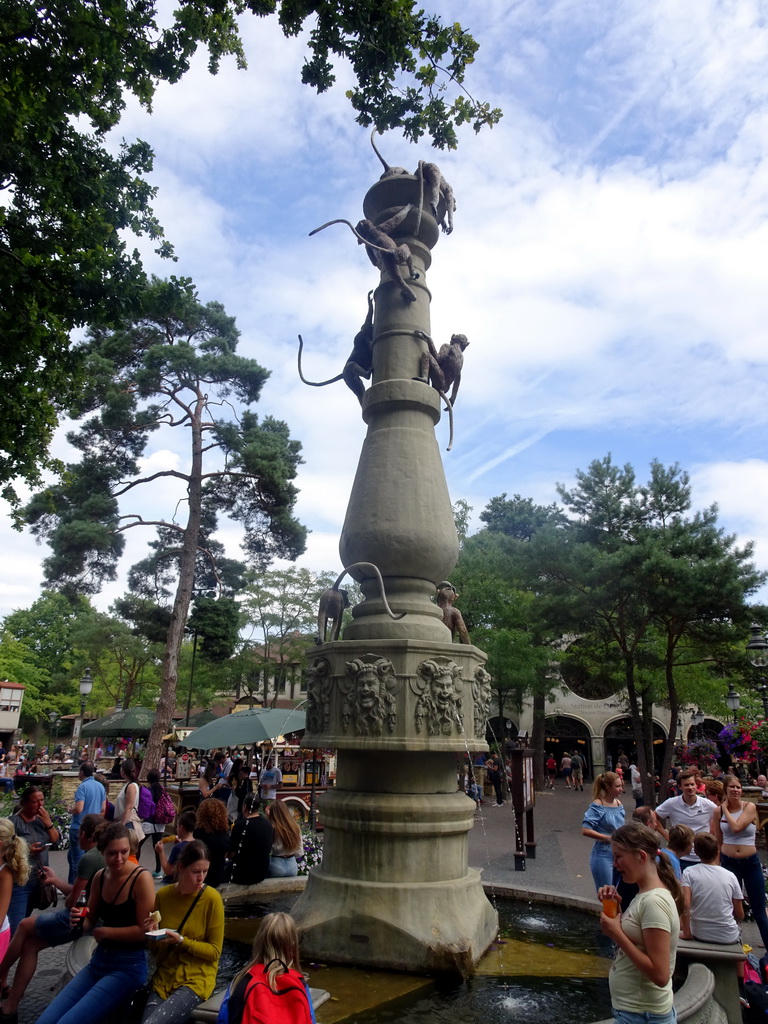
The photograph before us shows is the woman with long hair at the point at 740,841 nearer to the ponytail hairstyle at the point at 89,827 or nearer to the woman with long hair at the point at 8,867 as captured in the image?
the ponytail hairstyle at the point at 89,827

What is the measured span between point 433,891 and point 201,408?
21.2 metres

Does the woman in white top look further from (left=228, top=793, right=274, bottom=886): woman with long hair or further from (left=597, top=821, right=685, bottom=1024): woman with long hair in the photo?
(left=597, top=821, right=685, bottom=1024): woman with long hair

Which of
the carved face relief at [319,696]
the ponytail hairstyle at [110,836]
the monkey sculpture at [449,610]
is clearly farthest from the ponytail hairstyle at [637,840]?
the monkey sculpture at [449,610]

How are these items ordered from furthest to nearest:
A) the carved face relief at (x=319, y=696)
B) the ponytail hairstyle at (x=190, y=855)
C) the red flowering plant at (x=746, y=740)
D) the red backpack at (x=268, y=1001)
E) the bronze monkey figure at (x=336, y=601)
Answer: the red flowering plant at (x=746, y=740), the bronze monkey figure at (x=336, y=601), the carved face relief at (x=319, y=696), the ponytail hairstyle at (x=190, y=855), the red backpack at (x=268, y=1001)

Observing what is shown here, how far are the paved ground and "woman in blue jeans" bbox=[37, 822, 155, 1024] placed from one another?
1.48 m

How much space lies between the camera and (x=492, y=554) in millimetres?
29328

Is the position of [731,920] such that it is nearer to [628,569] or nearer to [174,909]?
[174,909]

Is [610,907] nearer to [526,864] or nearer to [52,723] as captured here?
[526,864]

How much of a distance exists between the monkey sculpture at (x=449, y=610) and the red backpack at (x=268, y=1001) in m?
4.76

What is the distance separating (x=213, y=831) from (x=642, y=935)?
4.12 meters

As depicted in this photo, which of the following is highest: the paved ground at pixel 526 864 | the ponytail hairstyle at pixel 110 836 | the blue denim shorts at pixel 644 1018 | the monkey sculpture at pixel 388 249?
the monkey sculpture at pixel 388 249

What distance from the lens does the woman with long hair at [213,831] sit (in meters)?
6.18

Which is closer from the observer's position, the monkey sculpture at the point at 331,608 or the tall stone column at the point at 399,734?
the tall stone column at the point at 399,734

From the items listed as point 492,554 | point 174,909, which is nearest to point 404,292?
point 174,909
